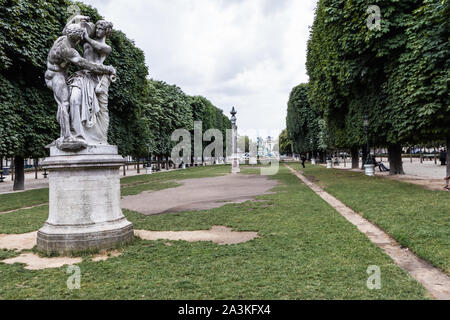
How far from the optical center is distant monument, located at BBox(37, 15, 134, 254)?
6176mm

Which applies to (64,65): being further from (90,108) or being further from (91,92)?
(90,108)

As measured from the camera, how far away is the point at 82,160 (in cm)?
617

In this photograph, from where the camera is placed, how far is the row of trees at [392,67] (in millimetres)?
12836

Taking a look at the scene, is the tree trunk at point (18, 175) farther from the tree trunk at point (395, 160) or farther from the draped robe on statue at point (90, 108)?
the tree trunk at point (395, 160)

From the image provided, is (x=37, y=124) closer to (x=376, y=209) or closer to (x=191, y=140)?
(x=376, y=209)

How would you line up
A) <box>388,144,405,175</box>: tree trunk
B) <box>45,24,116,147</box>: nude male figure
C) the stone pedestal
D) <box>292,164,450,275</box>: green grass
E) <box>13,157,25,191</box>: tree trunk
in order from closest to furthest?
1. <box>292,164,450,275</box>: green grass
2. the stone pedestal
3. <box>45,24,116,147</box>: nude male figure
4. <box>13,157,25,191</box>: tree trunk
5. <box>388,144,405,175</box>: tree trunk

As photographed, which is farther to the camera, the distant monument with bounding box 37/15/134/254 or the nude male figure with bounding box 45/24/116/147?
the nude male figure with bounding box 45/24/116/147

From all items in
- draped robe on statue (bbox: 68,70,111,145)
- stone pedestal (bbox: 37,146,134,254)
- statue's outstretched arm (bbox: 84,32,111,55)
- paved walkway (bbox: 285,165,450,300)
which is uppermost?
statue's outstretched arm (bbox: 84,32,111,55)

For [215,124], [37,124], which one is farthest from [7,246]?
[215,124]

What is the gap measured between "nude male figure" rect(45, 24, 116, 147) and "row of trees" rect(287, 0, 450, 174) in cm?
1179

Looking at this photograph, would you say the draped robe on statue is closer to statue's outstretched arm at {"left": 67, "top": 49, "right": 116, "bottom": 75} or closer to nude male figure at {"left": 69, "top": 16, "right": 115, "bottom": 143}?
nude male figure at {"left": 69, "top": 16, "right": 115, "bottom": 143}

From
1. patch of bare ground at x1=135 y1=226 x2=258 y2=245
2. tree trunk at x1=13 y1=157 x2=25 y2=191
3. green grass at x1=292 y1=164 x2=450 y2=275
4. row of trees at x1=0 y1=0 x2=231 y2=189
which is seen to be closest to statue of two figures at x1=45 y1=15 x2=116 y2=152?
patch of bare ground at x1=135 y1=226 x2=258 y2=245

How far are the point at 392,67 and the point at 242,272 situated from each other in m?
15.2

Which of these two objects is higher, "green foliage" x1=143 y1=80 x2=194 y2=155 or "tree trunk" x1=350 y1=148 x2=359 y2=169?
"green foliage" x1=143 y1=80 x2=194 y2=155
